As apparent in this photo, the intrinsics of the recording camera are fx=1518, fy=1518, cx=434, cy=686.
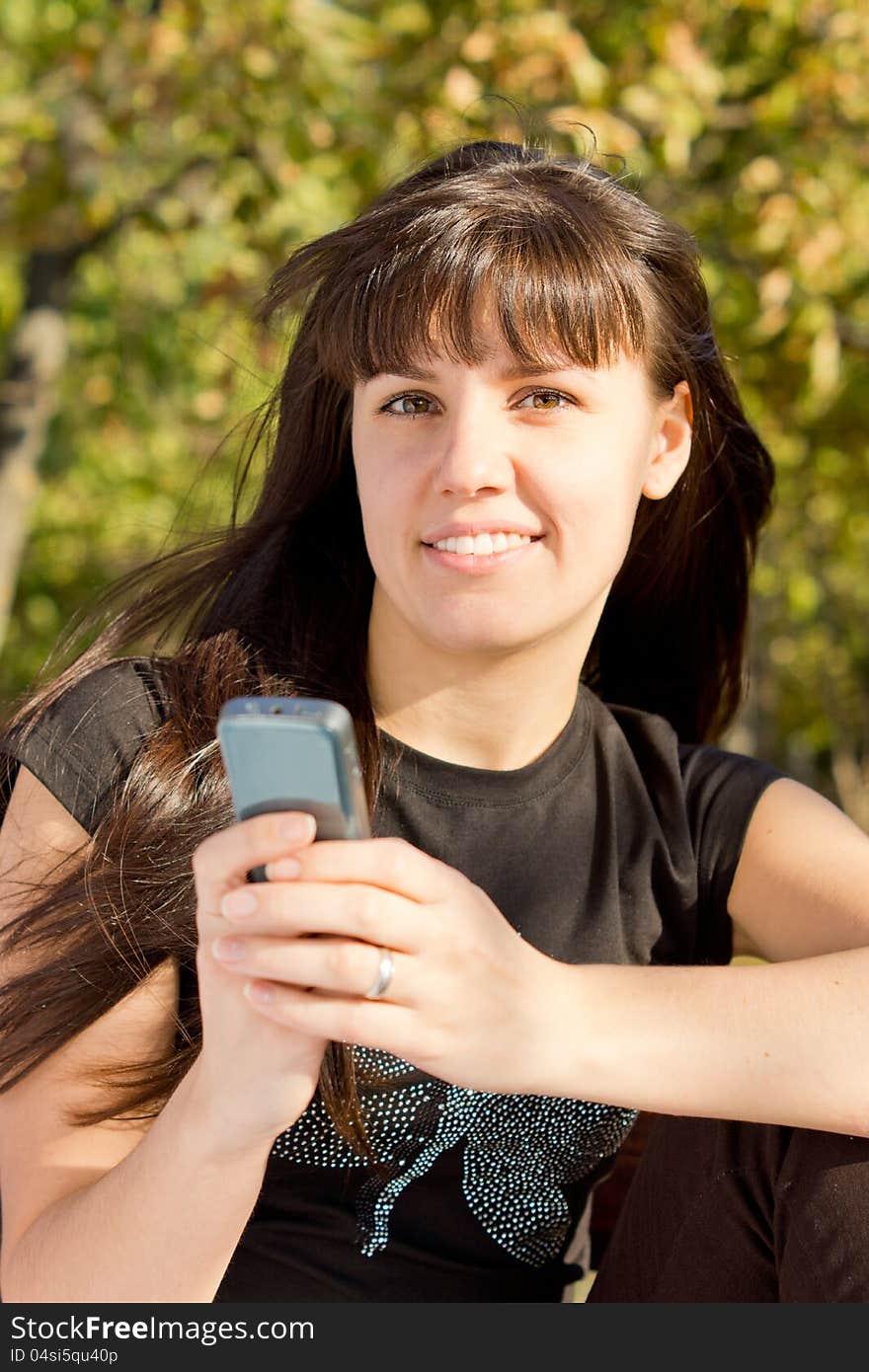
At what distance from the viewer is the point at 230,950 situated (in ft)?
3.98

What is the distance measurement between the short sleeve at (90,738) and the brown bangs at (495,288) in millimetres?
475

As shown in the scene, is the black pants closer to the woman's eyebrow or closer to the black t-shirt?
the black t-shirt

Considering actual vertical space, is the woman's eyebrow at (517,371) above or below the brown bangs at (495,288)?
below

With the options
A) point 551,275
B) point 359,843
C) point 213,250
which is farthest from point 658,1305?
point 213,250

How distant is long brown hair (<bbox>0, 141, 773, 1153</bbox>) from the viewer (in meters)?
1.69

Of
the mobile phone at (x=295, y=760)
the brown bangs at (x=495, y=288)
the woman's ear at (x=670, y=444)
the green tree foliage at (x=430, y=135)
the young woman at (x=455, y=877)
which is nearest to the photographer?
the mobile phone at (x=295, y=760)

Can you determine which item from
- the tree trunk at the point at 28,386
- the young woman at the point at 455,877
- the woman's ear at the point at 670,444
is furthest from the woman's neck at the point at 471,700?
the tree trunk at the point at 28,386

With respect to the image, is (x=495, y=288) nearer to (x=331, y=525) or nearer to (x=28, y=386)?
(x=331, y=525)

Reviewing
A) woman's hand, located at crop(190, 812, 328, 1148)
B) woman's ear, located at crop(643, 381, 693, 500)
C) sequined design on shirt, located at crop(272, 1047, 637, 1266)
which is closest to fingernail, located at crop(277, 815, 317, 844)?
woman's hand, located at crop(190, 812, 328, 1148)

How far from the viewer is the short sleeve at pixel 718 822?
2.05 m

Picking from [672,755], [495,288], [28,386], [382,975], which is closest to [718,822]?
[672,755]

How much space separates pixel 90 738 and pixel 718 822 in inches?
33.4

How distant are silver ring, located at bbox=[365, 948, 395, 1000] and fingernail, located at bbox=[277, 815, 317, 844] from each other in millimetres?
127

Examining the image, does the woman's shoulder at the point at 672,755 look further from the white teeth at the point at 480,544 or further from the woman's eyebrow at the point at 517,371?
the woman's eyebrow at the point at 517,371
